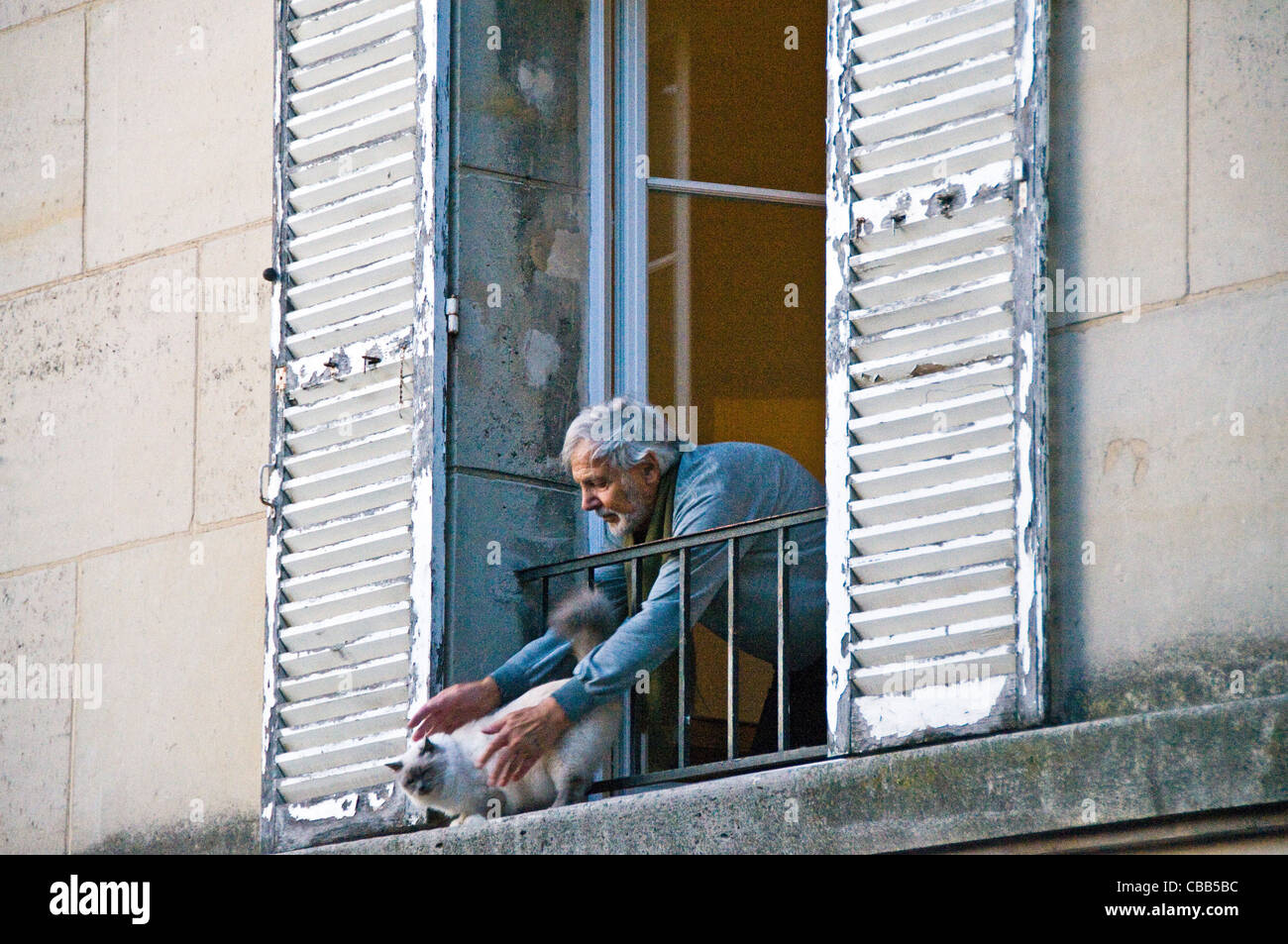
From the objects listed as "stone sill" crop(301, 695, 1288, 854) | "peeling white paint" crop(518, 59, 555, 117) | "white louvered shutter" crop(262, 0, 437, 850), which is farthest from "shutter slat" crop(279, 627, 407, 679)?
"peeling white paint" crop(518, 59, 555, 117)

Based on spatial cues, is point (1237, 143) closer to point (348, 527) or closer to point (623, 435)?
point (623, 435)

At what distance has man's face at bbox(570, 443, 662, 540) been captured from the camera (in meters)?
6.16

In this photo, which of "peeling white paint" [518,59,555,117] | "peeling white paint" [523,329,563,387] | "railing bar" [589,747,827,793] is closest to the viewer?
"railing bar" [589,747,827,793]

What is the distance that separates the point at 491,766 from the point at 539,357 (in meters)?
1.06

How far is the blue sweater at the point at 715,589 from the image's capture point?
19.4ft

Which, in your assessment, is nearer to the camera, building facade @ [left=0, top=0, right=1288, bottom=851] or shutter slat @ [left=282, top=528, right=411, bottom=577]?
building facade @ [left=0, top=0, right=1288, bottom=851]

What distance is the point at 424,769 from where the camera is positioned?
5.92 meters

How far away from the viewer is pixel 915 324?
541 centimetres

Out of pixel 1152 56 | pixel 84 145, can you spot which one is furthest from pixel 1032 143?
pixel 84 145

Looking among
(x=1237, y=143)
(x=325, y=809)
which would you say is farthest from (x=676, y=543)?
(x=1237, y=143)

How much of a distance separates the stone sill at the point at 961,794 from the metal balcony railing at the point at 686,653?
4.8 inches

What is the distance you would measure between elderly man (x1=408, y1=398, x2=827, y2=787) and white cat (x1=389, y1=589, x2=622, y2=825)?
0.03 metres

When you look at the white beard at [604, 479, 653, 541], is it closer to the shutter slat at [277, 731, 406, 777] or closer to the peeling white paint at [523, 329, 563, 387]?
the peeling white paint at [523, 329, 563, 387]
